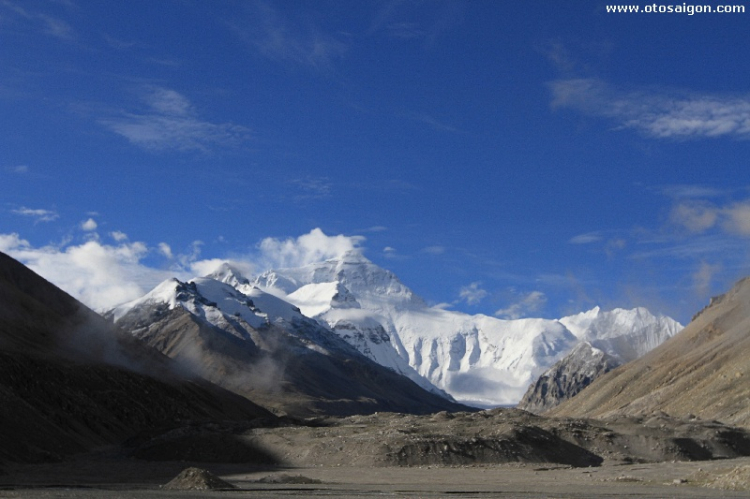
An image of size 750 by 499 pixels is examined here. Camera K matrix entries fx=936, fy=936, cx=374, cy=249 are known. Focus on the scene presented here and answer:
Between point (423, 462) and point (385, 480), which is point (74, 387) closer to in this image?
point (423, 462)

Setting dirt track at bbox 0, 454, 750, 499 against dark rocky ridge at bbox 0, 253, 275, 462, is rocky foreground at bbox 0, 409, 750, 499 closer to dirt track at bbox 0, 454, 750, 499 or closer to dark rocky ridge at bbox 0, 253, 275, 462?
dirt track at bbox 0, 454, 750, 499

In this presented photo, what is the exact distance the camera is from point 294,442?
101688 mm

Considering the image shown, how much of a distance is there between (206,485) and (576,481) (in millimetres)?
30038

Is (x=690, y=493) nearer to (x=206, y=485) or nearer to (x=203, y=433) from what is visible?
(x=206, y=485)

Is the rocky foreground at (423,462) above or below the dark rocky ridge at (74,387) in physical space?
below

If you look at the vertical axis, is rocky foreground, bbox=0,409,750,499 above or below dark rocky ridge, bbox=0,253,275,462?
below

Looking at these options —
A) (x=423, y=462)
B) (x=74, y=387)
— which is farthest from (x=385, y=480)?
(x=74, y=387)

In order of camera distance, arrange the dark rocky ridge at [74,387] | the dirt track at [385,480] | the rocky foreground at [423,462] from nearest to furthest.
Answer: the dirt track at [385,480] → the rocky foreground at [423,462] → the dark rocky ridge at [74,387]

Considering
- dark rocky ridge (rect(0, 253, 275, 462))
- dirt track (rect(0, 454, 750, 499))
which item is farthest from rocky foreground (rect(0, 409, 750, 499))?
dark rocky ridge (rect(0, 253, 275, 462))

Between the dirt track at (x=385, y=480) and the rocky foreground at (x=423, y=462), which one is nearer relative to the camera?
the dirt track at (x=385, y=480)

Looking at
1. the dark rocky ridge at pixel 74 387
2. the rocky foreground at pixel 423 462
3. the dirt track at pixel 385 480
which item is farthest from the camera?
the dark rocky ridge at pixel 74 387

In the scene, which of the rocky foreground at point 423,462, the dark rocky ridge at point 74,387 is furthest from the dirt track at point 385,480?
the dark rocky ridge at point 74,387

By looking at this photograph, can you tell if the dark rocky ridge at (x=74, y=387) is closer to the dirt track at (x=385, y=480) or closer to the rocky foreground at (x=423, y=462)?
the rocky foreground at (x=423, y=462)

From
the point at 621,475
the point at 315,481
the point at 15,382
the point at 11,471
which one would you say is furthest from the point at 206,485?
the point at 15,382
